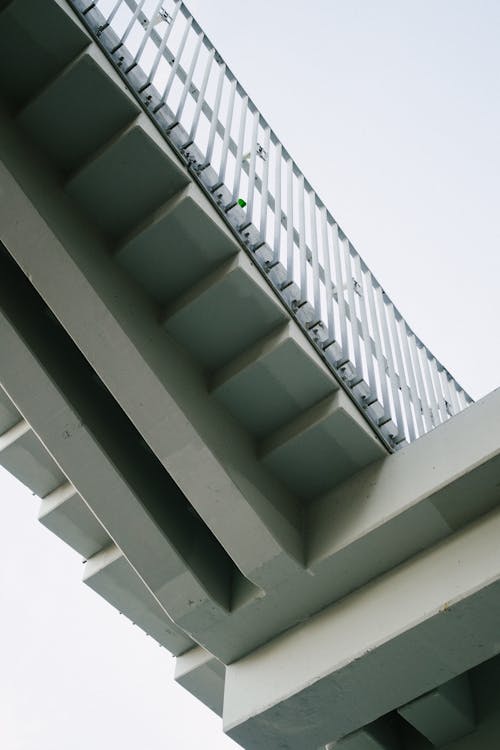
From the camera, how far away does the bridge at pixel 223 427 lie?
4.27 meters

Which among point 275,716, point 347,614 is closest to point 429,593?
point 347,614

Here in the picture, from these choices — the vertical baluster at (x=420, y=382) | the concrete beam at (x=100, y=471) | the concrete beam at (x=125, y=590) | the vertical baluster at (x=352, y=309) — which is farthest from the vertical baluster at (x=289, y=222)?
the concrete beam at (x=125, y=590)

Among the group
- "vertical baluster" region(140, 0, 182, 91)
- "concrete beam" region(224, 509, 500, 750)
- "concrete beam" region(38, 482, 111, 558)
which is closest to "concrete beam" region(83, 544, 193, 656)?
"concrete beam" region(38, 482, 111, 558)

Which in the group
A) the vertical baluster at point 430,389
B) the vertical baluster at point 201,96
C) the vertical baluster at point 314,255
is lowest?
the vertical baluster at point 430,389

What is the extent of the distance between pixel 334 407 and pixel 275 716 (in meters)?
1.59

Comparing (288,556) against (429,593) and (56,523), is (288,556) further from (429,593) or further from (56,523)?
(56,523)

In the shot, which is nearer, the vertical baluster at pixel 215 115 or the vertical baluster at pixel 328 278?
the vertical baluster at pixel 215 115

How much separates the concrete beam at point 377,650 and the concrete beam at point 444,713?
28cm

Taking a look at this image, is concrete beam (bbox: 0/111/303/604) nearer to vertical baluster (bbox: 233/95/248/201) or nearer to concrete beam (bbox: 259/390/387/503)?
concrete beam (bbox: 259/390/387/503)

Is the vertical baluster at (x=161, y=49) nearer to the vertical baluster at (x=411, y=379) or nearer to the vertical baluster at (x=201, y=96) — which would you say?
the vertical baluster at (x=201, y=96)

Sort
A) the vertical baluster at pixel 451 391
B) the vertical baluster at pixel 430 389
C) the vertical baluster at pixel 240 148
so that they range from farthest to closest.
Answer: the vertical baluster at pixel 451 391
the vertical baluster at pixel 430 389
the vertical baluster at pixel 240 148

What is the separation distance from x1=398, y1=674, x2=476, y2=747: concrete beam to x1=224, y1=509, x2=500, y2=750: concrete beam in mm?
284

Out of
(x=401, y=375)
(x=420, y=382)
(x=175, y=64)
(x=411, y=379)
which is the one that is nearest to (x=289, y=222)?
(x=175, y=64)

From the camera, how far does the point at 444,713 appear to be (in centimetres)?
472
